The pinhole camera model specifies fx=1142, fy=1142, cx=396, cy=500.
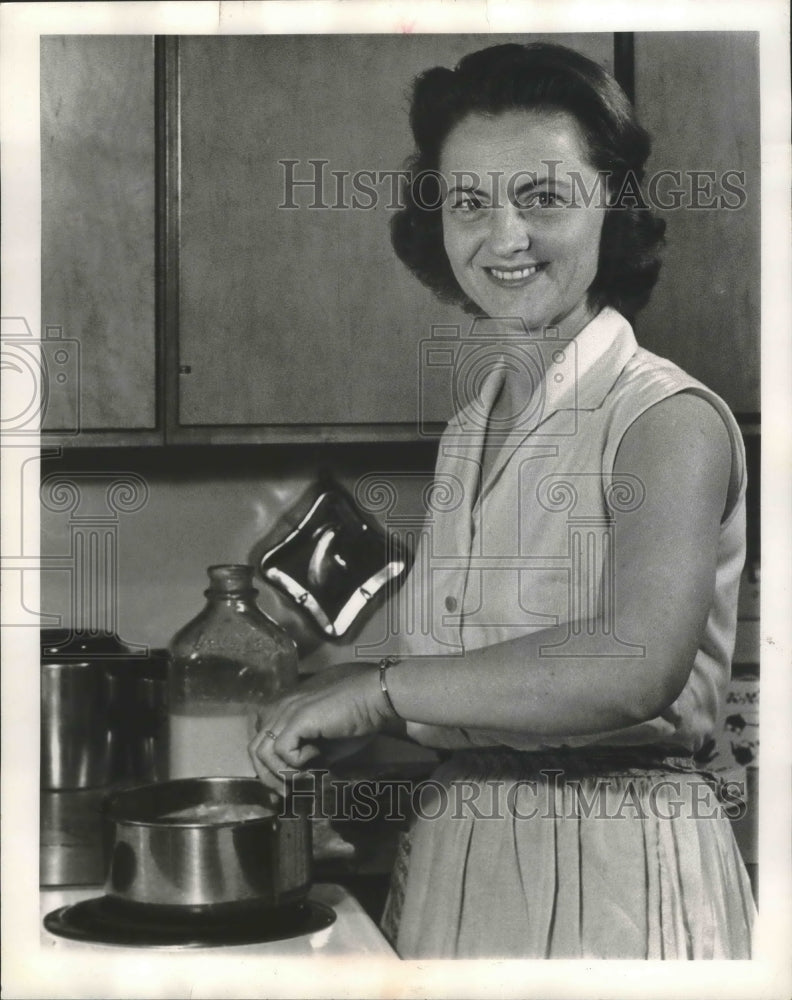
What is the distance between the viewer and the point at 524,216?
115 cm

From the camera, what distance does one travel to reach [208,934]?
1.11 metres

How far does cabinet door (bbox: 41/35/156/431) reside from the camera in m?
1.15

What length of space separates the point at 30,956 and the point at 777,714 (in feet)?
2.65

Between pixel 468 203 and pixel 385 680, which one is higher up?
pixel 468 203

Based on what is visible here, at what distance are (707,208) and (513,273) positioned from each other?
215 millimetres

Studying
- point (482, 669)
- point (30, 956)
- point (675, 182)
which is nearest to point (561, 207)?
point (675, 182)

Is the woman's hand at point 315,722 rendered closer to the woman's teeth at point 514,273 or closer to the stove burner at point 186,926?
the stove burner at point 186,926

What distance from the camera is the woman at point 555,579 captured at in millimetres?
1106

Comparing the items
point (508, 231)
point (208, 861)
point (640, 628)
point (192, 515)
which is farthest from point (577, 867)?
point (508, 231)

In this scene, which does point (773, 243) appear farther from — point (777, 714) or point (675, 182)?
point (777, 714)

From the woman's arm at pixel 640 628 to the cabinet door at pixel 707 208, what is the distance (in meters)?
0.09

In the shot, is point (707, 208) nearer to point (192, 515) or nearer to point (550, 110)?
point (550, 110)

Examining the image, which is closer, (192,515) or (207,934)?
(207,934)

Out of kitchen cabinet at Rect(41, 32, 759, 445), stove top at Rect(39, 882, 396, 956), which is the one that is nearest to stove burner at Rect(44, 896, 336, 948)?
stove top at Rect(39, 882, 396, 956)
